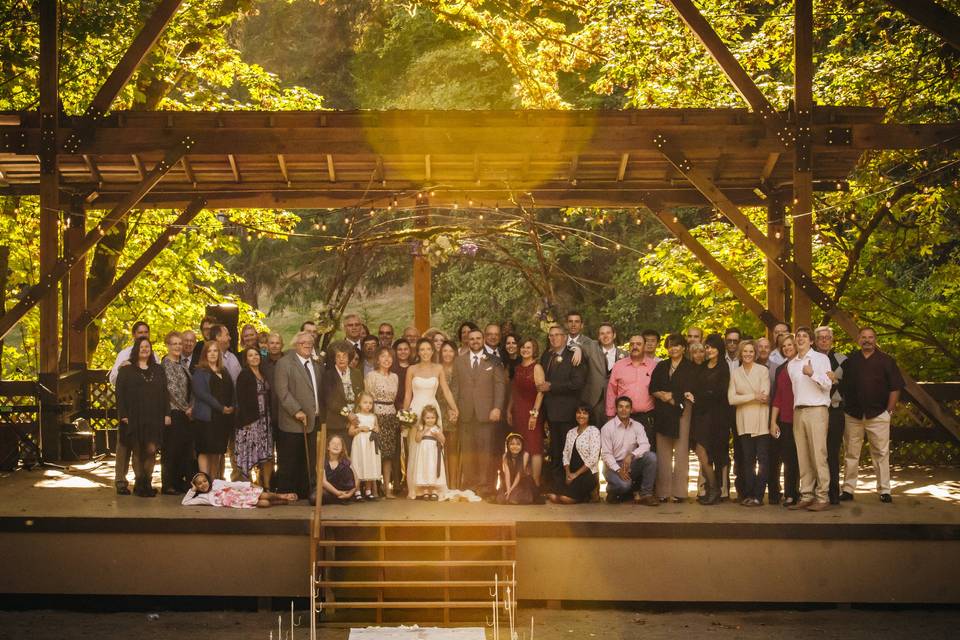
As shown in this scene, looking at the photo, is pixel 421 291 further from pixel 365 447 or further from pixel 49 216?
pixel 49 216

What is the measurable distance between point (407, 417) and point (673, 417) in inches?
92.6

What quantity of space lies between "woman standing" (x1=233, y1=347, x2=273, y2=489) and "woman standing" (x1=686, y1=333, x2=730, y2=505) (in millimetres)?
3745

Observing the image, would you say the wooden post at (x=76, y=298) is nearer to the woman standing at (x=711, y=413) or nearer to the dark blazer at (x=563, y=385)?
the dark blazer at (x=563, y=385)

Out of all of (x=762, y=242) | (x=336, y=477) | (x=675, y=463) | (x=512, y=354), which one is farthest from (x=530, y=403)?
(x=762, y=242)

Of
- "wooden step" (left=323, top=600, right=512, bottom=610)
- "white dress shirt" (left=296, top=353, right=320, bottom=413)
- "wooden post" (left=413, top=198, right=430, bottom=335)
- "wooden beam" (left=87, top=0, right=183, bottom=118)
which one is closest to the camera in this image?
"wooden step" (left=323, top=600, right=512, bottom=610)

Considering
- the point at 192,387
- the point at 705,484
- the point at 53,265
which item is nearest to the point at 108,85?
the point at 53,265

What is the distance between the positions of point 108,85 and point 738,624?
7.71 m

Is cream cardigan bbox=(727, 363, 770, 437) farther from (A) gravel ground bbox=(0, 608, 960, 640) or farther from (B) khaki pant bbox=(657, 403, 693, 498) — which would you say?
(A) gravel ground bbox=(0, 608, 960, 640)

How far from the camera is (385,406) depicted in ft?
36.4

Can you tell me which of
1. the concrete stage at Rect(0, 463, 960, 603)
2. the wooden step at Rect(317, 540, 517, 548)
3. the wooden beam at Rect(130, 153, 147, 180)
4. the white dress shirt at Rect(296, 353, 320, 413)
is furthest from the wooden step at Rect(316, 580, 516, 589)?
the wooden beam at Rect(130, 153, 147, 180)

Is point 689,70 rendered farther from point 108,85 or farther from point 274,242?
point 274,242

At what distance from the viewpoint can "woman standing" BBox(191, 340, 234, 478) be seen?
10875mm

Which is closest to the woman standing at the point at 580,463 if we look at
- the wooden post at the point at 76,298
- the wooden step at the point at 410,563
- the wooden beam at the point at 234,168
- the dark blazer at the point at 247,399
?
the wooden step at the point at 410,563

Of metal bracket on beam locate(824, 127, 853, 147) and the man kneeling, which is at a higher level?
metal bracket on beam locate(824, 127, 853, 147)
